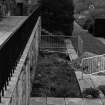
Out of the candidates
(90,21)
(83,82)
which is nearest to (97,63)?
(83,82)

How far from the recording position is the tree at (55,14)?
23.1 m

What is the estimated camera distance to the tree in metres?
23.1

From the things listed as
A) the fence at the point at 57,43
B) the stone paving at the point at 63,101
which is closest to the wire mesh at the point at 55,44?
the fence at the point at 57,43

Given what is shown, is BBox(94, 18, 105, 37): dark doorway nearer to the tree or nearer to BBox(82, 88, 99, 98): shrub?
the tree

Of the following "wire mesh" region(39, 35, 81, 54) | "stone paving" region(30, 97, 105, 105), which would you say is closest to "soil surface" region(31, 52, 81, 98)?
"stone paving" region(30, 97, 105, 105)

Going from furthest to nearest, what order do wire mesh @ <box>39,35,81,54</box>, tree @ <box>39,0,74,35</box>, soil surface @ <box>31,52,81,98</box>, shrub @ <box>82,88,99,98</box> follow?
tree @ <box>39,0,74,35</box>
wire mesh @ <box>39,35,81,54</box>
soil surface @ <box>31,52,81,98</box>
shrub @ <box>82,88,99,98</box>

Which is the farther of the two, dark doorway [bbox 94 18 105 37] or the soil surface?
dark doorway [bbox 94 18 105 37]

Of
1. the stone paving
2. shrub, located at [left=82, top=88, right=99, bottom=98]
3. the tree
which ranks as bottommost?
the stone paving

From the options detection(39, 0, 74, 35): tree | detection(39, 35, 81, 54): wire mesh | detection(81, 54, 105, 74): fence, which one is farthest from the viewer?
detection(39, 0, 74, 35): tree

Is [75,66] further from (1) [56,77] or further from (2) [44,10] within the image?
(2) [44,10]

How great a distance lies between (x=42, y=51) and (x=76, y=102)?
30.2 ft

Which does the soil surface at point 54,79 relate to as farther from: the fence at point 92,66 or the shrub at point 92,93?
the fence at point 92,66

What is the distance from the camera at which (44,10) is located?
23.2 m

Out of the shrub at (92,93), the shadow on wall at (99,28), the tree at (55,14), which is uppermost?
the tree at (55,14)
